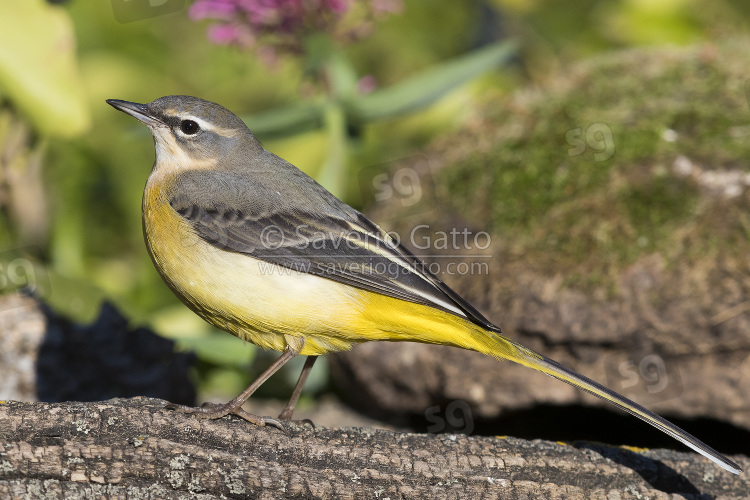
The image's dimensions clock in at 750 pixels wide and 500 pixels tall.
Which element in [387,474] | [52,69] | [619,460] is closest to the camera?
[387,474]

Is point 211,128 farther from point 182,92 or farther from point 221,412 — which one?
point 182,92

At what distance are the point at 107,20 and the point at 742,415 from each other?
7.83 metres

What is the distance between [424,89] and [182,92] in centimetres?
351

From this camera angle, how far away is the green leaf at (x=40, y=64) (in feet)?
20.2

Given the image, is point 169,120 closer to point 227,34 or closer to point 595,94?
point 227,34

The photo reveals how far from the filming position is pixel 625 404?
3.65m

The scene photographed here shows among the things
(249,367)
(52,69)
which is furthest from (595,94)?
(52,69)

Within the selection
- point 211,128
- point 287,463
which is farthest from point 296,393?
point 211,128

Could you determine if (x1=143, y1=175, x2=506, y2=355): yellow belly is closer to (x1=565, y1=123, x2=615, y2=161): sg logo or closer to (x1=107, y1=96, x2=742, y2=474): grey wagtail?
(x1=107, y1=96, x2=742, y2=474): grey wagtail

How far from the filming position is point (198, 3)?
636 centimetres

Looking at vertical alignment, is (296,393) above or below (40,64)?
below

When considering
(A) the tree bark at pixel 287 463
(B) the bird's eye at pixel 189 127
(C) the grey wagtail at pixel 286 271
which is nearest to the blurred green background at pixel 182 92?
(B) the bird's eye at pixel 189 127

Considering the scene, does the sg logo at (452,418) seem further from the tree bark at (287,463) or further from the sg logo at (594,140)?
the sg logo at (594,140)

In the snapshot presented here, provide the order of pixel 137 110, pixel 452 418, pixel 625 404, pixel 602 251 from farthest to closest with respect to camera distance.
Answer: pixel 452 418
pixel 602 251
pixel 137 110
pixel 625 404
